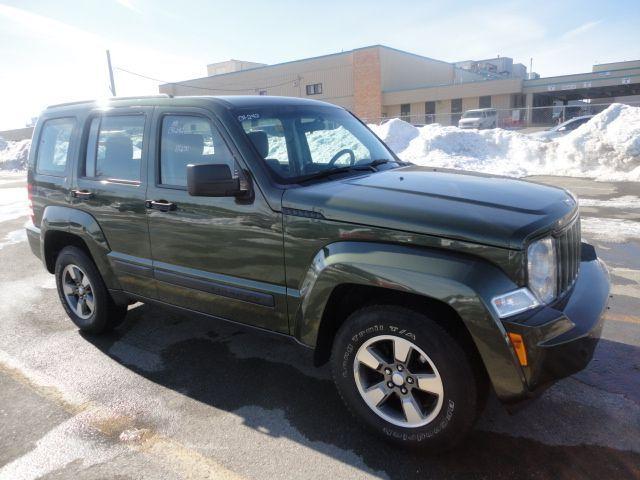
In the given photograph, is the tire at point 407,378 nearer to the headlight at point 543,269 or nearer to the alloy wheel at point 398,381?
the alloy wheel at point 398,381

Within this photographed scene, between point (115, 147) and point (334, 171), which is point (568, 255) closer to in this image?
point (334, 171)

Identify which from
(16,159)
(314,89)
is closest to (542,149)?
(16,159)

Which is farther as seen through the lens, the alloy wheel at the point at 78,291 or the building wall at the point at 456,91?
the building wall at the point at 456,91

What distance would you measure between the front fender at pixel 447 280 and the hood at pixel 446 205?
0.12 m

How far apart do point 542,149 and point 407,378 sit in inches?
605

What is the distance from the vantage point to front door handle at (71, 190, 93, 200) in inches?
156

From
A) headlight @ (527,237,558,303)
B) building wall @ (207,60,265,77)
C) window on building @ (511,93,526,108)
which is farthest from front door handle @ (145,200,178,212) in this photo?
building wall @ (207,60,265,77)

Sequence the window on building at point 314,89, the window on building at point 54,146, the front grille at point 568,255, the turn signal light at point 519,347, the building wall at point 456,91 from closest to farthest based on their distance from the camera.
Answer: the turn signal light at point 519,347 → the front grille at point 568,255 → the window on building at point 54,146 → the building wall at point 456,91 → the window on building at point 314,89

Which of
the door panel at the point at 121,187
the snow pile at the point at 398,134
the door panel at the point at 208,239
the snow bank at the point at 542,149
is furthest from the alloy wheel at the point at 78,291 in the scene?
the snow pile at the point at 398,134

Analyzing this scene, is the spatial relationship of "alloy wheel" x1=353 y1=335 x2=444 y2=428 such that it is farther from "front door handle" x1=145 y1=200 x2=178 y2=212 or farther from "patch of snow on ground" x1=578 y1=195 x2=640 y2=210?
"patch of snow on ground" x1=578 y1=195 x2=640 y2=210

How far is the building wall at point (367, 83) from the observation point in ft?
136

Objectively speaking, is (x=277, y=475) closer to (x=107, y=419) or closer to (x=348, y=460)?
(x=348, y=460)

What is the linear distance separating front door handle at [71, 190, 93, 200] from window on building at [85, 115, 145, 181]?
0.47 feet

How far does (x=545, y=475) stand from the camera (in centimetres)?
246
